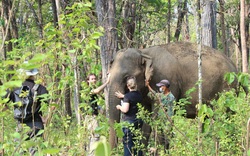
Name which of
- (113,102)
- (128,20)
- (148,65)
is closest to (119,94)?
(113,102)

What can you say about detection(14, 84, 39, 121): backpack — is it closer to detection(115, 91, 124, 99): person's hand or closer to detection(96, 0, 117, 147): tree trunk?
detection(115, 91, 124, 99): person's hand

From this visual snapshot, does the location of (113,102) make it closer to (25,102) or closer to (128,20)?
(25,102)

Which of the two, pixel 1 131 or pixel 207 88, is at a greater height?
pixel 1 131

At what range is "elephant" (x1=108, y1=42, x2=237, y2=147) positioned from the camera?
328 inches

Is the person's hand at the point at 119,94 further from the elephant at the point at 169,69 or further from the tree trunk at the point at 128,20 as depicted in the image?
the tree trunk at the point at 128,20

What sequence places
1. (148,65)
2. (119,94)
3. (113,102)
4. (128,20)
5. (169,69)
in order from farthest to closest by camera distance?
1. (128,20)
2. (169,69)
3. (148,65)
4. (113,102)
5. (119,94)

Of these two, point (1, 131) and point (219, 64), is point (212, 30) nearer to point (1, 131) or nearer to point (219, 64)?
point (219, 64)

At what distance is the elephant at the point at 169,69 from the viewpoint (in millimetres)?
8320

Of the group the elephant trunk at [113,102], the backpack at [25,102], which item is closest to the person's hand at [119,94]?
the elephant trunk at [113,102]

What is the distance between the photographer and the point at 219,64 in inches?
374

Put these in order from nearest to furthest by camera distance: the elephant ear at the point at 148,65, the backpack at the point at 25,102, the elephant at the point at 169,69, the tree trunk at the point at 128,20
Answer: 1. the backpack at the point at 25,102
2. the elephant at the point at 169,69
3. the elephant ear at the point at 148,65
4. the tree trunk at the point at 128,20

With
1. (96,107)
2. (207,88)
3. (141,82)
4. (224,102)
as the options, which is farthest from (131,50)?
(224,102)

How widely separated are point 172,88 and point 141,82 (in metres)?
0.68

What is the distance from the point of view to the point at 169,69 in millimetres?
8961
